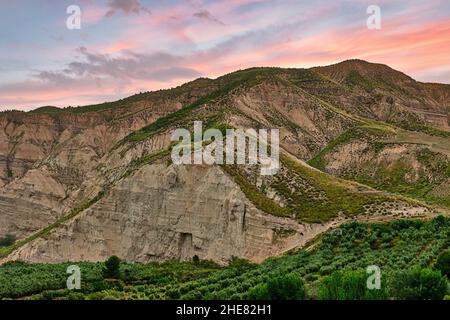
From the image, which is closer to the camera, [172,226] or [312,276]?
[312,276]

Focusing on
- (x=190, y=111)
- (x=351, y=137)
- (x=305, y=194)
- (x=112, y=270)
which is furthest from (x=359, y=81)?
(x=112, y=270)

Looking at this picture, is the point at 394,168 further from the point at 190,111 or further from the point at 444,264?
the point at 444,264

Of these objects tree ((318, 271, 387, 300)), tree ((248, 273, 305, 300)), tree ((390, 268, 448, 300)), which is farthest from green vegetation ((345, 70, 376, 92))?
tree ((390, 268, 448, 300))

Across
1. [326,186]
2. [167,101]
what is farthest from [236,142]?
[167,101]

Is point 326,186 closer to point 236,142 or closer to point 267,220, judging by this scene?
point 267,220

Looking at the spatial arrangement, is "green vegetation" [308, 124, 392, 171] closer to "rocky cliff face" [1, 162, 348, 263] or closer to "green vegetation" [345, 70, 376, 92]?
"rocky cliff face" [1, 162, 348, 263]

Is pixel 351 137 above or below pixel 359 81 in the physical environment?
below

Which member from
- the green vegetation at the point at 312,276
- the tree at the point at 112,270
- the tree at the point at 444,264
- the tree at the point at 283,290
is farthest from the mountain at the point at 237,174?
the tree at the point at 283,290
